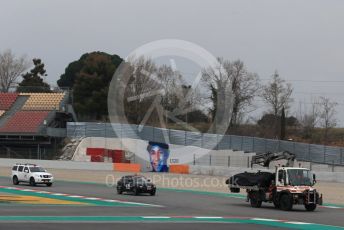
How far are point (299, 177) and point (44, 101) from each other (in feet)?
194

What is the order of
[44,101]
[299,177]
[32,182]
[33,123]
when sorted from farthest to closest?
[44,101] < [33,123] < [32,182] < [299,177]

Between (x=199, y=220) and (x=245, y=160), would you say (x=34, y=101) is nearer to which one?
(x=245, y=160)

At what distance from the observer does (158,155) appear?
68.9 m

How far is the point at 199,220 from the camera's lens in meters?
22.9

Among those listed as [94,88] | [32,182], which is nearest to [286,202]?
[32,182]

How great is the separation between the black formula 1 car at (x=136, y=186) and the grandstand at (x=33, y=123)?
3488 centimetres

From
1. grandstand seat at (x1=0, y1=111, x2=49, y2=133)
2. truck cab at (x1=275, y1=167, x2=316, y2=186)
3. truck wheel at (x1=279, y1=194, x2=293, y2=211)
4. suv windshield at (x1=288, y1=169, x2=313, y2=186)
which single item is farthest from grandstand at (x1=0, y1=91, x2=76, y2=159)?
suv windshield at (x1=288, y1=169, x2=313, y2=186)

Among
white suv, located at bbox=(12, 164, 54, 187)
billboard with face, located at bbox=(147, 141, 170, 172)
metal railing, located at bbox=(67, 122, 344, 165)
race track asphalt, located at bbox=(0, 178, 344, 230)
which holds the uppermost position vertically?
metal railing, located at bbox=(67, 122, 344, 165)

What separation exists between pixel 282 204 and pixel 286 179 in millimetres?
1199

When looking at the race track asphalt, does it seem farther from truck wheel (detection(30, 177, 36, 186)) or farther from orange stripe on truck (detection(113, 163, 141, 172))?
orange stripe on truck (detection(113, 163, 141, 172))

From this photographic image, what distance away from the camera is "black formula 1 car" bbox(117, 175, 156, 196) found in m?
39.4

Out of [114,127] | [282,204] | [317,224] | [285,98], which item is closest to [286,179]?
[282,204]

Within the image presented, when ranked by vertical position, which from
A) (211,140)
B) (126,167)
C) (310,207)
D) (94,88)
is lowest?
(310,207)

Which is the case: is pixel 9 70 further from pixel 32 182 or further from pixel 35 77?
pixel 32 182
